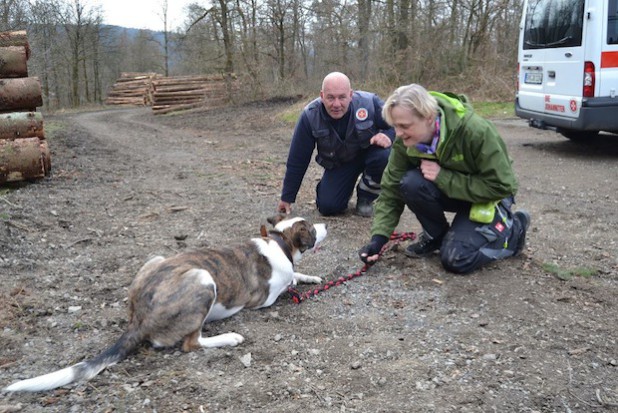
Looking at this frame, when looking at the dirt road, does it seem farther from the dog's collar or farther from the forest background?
the forest background

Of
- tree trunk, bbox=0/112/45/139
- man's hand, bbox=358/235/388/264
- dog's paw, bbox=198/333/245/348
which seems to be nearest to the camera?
dog's paw, bbox=198/333/245/348

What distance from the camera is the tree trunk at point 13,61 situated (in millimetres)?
9102

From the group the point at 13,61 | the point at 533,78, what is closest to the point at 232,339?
the point at 13,61

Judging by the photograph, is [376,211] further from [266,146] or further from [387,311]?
[266,146]

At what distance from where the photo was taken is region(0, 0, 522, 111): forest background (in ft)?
62.0

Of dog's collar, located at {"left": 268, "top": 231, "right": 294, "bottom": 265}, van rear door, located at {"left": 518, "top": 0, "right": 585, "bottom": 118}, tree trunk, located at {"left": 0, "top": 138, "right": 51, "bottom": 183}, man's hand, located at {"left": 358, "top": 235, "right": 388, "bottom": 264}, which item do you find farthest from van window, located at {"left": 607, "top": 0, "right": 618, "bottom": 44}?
tree trunk, located at {"left": 0, "top": 138, "right": 51, "bottom": 183}

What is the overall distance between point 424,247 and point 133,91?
34946mm

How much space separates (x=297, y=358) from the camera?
11.8ft

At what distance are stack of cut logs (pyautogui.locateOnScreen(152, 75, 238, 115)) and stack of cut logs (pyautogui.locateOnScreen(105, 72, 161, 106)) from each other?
812cm

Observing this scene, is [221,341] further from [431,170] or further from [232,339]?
[431,170]

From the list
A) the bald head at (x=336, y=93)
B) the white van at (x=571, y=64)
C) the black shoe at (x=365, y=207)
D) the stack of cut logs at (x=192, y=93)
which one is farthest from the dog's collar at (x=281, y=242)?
the stack of cut logs at (x=192, y=93)

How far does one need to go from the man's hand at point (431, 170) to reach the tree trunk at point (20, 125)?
22.5 feet

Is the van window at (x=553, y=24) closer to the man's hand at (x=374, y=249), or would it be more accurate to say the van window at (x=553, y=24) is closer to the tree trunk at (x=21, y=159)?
the man's hand at (x=374, y=249)

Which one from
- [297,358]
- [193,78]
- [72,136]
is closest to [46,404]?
[297,358]
